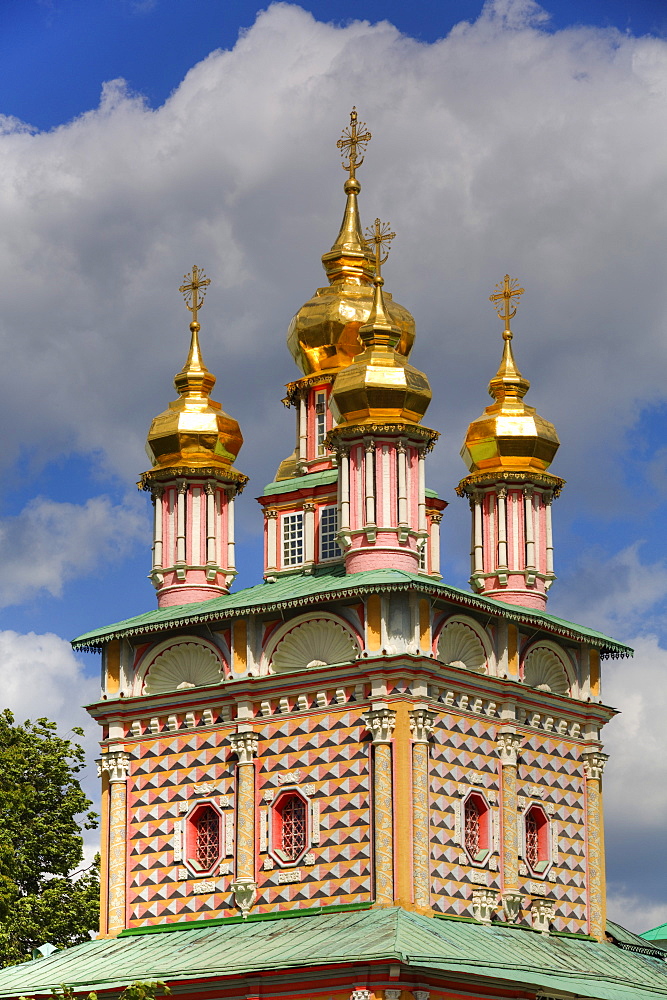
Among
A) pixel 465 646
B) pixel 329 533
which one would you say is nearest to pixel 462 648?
pixel 465 646

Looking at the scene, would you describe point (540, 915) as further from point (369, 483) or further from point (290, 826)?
point (369, 483)

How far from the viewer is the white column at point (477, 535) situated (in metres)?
49.3

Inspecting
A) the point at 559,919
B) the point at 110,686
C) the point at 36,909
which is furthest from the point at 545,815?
the point at 36,909

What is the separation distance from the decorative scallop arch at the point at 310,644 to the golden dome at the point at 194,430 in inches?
204

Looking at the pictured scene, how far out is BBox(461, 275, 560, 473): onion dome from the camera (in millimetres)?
49625

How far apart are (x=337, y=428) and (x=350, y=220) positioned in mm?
7849

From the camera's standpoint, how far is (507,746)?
148 ft

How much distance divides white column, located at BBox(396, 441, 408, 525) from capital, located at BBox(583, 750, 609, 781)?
21.1ft

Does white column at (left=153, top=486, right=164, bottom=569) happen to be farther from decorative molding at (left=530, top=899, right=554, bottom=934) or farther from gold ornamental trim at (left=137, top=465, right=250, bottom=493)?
decorative molding at (left=530, top=899, right=554, bottom=934)

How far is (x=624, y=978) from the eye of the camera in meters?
44.1

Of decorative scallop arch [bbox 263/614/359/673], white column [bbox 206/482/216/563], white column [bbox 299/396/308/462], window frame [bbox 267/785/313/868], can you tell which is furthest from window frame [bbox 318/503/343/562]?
window frame [bbox 267/785/313/868]

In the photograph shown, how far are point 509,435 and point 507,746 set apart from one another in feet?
24.2

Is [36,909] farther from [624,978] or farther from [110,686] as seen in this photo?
[624,978]

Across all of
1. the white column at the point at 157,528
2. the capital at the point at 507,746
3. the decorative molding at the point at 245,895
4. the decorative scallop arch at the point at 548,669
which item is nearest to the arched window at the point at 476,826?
the capital at the point at 507,746
